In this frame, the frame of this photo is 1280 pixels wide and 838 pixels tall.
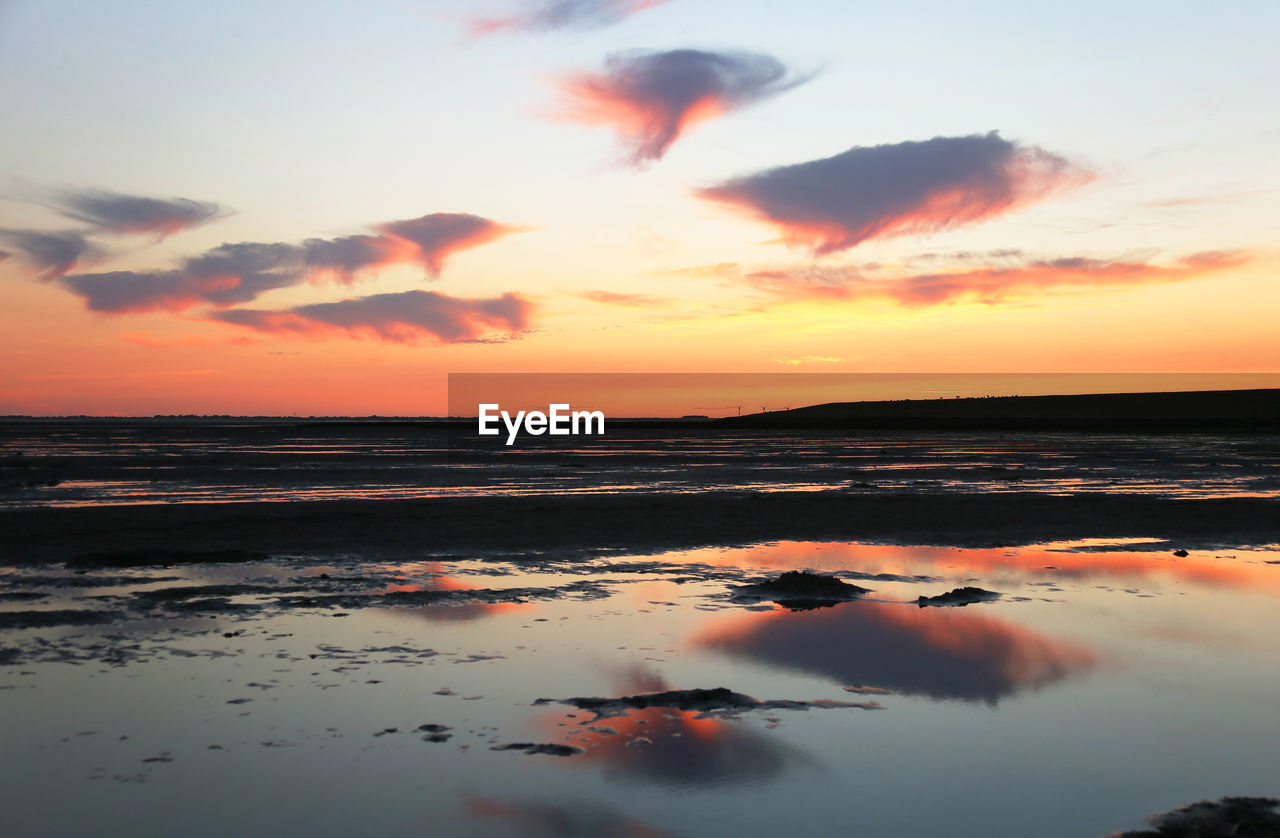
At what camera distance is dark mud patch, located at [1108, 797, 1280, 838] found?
223 inches

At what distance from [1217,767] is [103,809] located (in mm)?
7602

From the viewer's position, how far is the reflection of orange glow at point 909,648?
29.8 feet

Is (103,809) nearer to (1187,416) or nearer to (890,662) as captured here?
(890,662)

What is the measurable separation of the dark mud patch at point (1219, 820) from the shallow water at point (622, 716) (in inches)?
5.7

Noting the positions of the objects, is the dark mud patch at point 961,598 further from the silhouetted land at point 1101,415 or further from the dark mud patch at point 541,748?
the silhouetted land at point 1101,415

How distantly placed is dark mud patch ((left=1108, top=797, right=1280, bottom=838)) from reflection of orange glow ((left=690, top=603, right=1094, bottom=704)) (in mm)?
2419

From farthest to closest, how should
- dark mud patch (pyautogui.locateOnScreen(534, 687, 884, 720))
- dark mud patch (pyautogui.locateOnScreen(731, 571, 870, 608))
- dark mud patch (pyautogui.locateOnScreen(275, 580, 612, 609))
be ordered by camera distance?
1. dark mud patch (pyautogui.locateOnScreen(731, 571, 870, 608))
2. dark mud patch (pyautogui.locateOnScreen(275, 580, 612, 609))
3. dark mud patch (pyautogui.locateOnScreen(534, 687, 884, 720))

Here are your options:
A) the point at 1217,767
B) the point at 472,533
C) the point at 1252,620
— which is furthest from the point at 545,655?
the point at 472,533

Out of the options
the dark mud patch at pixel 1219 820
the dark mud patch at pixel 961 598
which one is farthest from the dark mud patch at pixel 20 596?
the dark mud patch at pixel 1219 820

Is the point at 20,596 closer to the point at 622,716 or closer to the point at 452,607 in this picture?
the point at 452,607

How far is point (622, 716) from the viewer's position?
796 centimetres

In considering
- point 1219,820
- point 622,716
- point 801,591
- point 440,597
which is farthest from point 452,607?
point 1219,820

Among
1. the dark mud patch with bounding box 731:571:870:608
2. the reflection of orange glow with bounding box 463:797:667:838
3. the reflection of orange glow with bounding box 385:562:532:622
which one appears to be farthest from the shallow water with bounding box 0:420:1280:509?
the reflection of orange glow with bounding box 463:797:667:838

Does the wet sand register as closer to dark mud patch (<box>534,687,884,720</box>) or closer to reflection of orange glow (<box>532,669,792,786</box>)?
dark mud patch (<box>534,687,884,720</box>)
